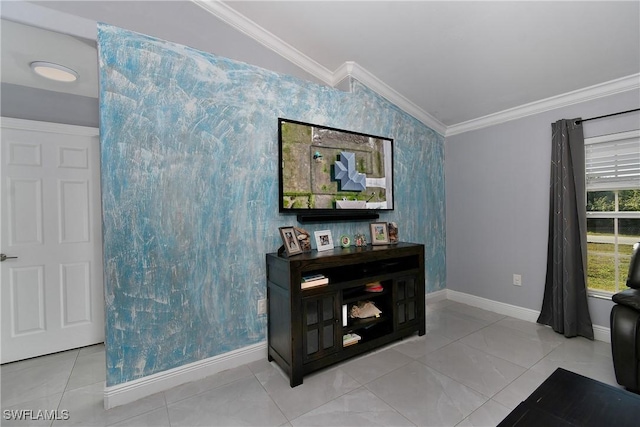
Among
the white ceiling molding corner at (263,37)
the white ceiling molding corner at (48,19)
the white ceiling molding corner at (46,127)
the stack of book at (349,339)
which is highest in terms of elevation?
the white ceiling molding corner at (263,37)

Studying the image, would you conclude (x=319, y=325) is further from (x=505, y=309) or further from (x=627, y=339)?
Answer: (x=505, y=309)

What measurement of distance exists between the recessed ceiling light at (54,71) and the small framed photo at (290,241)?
6.48 feet

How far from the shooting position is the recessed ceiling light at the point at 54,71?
1.97 metres

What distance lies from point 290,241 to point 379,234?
1.00 m

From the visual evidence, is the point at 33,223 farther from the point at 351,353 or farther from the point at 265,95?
the point at 351,353

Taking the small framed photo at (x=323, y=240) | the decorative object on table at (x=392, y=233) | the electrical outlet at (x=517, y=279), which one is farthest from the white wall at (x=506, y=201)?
the small framed photo at (x=323, y=240)

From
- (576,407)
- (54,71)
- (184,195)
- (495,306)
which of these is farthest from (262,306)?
(495,306)

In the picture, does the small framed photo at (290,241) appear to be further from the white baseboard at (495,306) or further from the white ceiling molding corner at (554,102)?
the white ceiling molding corner at (554,102)

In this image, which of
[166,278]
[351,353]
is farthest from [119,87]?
[351,353]

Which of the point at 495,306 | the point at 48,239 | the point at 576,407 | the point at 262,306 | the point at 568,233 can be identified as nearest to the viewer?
the point at 576,407

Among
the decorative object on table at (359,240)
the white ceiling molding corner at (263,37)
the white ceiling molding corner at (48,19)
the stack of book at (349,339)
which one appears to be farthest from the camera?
the decorative object on table at (359,240)

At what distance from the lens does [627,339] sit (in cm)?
171

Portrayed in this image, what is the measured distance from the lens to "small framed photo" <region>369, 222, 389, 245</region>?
8.90 ft

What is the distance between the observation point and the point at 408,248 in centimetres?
255
